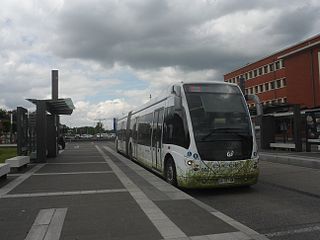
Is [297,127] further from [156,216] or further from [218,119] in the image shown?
[156,216]

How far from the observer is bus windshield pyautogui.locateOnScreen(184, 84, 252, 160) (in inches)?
421

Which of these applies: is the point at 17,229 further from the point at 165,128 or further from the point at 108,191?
the point at 165,128

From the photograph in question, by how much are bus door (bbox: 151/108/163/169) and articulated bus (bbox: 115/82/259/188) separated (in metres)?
1.27

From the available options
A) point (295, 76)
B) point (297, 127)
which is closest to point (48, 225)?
point (297, 127)

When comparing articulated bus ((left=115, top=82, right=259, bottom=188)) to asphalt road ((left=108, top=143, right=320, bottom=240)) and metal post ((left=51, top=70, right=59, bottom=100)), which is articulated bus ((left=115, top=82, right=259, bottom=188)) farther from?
metal post ((left=51, top=70, right=59, bottom=100))

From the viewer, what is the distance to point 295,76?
2144 inches

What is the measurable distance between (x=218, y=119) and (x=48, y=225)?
17.9 feet

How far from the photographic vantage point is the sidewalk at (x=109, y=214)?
644cm

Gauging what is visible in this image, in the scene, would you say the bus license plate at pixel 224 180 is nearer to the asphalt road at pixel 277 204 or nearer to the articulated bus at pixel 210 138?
the articulated bus at pixel 210 138

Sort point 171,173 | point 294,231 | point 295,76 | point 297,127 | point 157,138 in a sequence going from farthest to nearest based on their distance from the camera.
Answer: point 295,76 → point 297,127 → point 157,138 → point 171,173 → point 294,231

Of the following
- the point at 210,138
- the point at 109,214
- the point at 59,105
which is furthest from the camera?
Result: the point at 59,105

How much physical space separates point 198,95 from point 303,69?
1771 inches

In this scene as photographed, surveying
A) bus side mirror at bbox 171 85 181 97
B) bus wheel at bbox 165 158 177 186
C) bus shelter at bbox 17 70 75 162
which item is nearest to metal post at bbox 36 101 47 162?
bus shelter at bbox 17 70 75 162

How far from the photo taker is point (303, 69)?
5250cm
